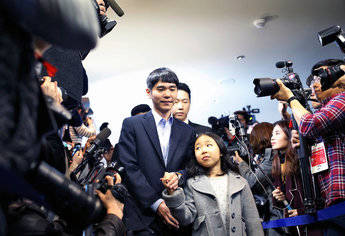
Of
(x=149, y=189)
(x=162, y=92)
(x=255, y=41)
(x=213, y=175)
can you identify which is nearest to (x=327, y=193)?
(x=213, y=175)

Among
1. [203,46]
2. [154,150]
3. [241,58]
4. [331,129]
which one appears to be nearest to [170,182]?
[154,150]

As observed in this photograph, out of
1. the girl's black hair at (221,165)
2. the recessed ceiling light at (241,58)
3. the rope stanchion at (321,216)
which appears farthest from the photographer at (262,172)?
the recessed ceiling light at (241,58)

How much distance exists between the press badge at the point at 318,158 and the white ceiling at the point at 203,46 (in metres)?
2.83

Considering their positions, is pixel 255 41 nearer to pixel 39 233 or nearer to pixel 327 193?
pixel 327 193

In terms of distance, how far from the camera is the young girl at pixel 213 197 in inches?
66.8

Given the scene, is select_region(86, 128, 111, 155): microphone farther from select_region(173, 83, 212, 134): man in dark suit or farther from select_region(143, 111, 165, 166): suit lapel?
select_region(173, 83, 212, 134): man in dark suit

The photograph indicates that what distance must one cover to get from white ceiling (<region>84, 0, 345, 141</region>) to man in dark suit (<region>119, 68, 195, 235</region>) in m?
2.25

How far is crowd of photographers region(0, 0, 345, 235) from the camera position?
55 centimetres

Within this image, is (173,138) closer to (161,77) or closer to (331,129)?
(161,77)

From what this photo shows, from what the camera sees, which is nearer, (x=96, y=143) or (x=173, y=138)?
(x=96, y=143)

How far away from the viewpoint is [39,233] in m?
0.64

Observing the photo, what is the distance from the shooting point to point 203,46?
5156 mm

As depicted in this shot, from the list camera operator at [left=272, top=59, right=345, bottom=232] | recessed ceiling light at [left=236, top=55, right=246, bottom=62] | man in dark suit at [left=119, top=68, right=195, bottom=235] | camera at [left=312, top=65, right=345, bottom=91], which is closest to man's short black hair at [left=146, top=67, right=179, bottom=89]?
man in dark suit at [left=119, top=68, right=195, bottom=235]

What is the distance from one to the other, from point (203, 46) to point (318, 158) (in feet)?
12.4
